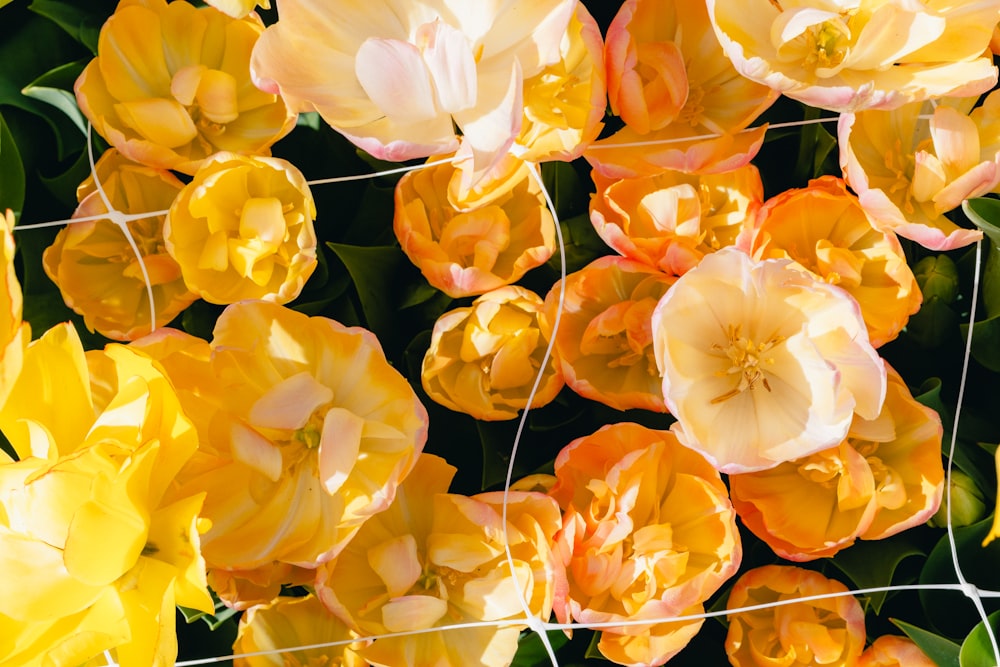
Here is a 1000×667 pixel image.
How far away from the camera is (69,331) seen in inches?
18.0

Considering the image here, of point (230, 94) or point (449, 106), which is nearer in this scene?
point (449, 106)

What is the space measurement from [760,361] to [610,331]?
0.09 m

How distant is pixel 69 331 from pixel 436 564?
0.81 ft

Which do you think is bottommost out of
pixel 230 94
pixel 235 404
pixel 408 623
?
pixel 408 623

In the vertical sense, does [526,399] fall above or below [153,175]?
below

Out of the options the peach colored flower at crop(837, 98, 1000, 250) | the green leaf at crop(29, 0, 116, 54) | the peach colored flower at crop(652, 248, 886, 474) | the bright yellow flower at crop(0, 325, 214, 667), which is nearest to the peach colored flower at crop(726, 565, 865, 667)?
the peach colored flower at crop(652, 248, 886, 474)

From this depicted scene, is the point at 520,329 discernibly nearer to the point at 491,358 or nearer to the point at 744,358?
the point at 491,358

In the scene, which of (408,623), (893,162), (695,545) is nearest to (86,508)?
(408,623)

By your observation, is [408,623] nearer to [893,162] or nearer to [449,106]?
[449,106]

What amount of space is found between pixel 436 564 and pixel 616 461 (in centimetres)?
13

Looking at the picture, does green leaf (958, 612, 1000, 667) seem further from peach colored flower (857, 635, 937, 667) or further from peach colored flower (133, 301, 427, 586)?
peach colored flower (133, 301, 427, 586)

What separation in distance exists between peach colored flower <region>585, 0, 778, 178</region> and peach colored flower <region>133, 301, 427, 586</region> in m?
0.18

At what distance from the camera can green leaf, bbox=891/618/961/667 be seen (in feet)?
1.85

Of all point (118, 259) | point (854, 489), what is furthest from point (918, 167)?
point (118, 259)
